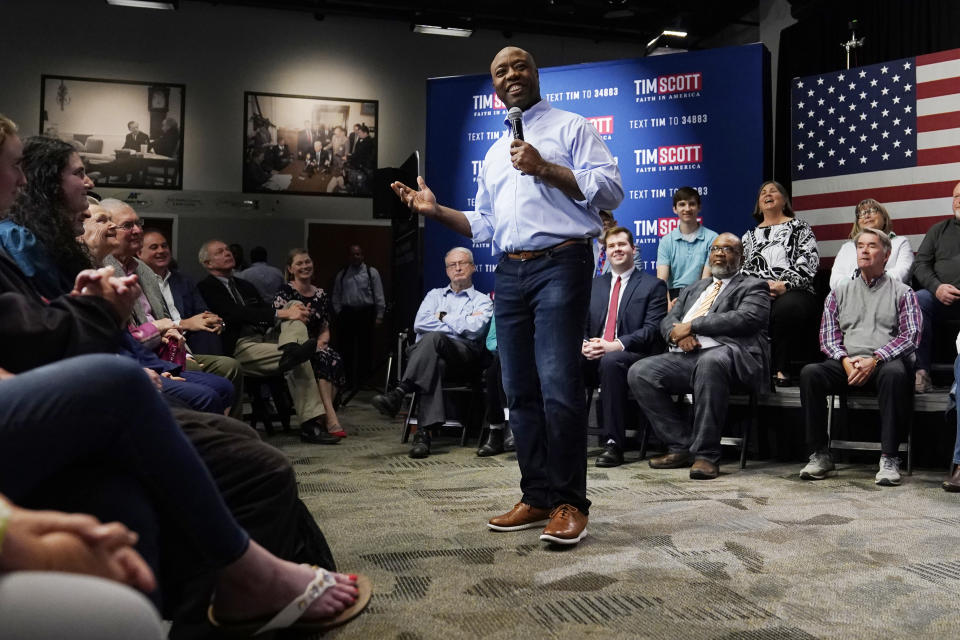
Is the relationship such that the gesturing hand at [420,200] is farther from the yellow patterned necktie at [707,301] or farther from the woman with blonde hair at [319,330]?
the woman with blonde hair at [319,330]

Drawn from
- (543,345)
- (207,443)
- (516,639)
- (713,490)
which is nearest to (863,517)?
(713,490)

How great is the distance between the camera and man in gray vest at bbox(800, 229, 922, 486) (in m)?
3.65

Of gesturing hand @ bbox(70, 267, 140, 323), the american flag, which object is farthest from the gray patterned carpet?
the american flag

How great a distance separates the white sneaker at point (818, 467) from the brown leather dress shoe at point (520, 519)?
65.3 inches

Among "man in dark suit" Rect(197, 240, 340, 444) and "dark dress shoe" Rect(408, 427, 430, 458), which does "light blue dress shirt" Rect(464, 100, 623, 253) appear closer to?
"dark dress shoe" Rect(408, 427, 430, 458)

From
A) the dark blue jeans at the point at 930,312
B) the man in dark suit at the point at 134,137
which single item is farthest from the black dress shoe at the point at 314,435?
the man in dark suit at the point at 134,137

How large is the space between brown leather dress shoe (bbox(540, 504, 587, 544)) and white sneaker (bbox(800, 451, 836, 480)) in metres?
1.72

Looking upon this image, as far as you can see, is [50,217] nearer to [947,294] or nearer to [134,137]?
[947,294]

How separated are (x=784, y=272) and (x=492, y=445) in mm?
2052

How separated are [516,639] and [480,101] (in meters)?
5.24

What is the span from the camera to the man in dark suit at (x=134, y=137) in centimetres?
936

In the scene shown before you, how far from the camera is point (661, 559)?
85.0 inches

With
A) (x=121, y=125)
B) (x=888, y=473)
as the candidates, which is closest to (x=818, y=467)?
(x=888, y=473)

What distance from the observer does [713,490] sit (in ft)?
10.9
